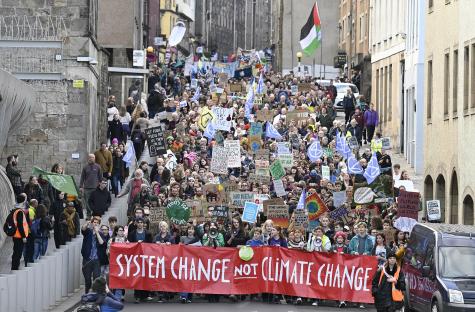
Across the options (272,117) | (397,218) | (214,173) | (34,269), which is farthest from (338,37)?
(34,269)

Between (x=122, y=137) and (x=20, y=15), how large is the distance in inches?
172

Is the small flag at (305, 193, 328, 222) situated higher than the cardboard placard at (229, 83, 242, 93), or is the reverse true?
the cardboard placard at (229, 83, 242, 93)

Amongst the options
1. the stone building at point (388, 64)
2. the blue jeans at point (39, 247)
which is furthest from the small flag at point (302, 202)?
the stone building at point (388, 64)

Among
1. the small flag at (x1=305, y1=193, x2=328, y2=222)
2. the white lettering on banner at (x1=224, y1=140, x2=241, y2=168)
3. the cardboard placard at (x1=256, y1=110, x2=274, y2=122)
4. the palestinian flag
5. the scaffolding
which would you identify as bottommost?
the small flag at (x1=305, y1=193, x2=328, y2=222)

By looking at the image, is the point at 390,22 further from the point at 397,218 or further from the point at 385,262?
the point at 385,262

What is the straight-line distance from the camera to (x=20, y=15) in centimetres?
4284

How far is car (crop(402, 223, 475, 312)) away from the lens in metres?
23.8

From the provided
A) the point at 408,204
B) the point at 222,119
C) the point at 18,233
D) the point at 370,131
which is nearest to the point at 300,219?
the point at 408,204

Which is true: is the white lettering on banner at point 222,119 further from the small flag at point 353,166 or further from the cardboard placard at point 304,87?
the cardboard placard at point 304,87

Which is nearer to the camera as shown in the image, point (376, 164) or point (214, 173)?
point (376, 164)

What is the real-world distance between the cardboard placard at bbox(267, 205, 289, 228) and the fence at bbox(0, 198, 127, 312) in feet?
10.8

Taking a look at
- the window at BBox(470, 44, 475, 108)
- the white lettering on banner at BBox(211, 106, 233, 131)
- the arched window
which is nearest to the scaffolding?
the white lettering on banner at BBox(211, 106, 233, 131)

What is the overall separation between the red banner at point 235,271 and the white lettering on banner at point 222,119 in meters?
14.5

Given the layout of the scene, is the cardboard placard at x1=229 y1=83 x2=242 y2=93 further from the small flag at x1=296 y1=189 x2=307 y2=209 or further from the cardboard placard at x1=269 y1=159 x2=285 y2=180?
the small flag at x1=296 y1=189 x2=307 y2=209
